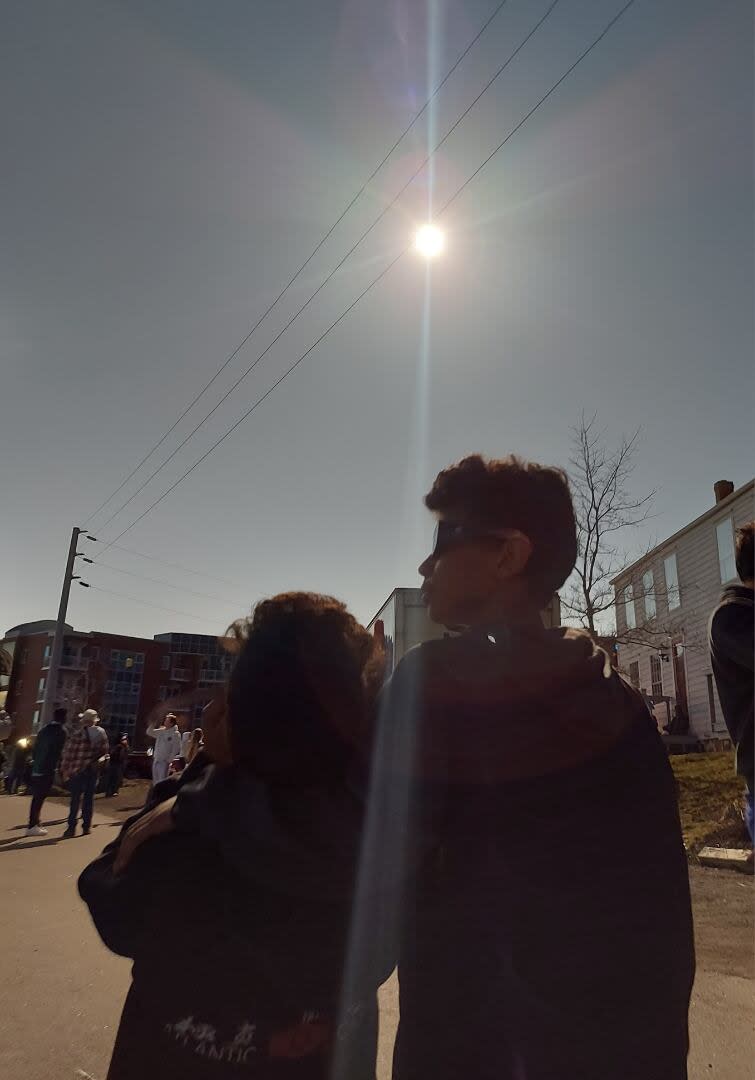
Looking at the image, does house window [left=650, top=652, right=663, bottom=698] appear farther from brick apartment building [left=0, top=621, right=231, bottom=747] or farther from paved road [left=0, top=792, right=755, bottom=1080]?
brick apartment building [left=0, top=621, right=231, bottom=747]

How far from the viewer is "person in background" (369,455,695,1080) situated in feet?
3.53

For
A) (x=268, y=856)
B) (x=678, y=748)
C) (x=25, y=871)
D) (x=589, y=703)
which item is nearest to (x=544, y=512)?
(x=589, y=703)

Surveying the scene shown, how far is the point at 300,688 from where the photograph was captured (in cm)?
148

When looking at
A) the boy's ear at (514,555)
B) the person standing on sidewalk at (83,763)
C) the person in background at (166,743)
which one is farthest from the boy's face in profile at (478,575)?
the person in background at (166,743)

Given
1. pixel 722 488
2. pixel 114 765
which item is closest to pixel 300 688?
pixel 114 765

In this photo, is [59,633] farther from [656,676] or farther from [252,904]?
[252,904]

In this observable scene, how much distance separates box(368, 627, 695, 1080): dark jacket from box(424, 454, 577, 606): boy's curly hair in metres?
0.21

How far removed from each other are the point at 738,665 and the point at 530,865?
130 centimetres

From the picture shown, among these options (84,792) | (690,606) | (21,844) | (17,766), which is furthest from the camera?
(690,606)

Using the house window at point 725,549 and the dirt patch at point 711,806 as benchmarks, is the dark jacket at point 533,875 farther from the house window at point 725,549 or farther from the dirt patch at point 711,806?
the house window at point 725,549

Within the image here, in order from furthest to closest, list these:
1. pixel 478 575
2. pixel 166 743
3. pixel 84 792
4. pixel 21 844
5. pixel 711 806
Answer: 1. pixel 166 743
2. pixel 84 792
3. pixel 711 806
4. pixel 21 844
5. pixel 478 575

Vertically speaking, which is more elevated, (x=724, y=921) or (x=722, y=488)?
(x=722, y=488)

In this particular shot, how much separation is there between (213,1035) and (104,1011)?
2.79 meters

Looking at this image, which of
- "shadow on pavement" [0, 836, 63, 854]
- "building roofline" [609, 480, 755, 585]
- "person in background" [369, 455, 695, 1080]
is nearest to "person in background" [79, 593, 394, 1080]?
"person in background" [369, 455, 695, 1080]
